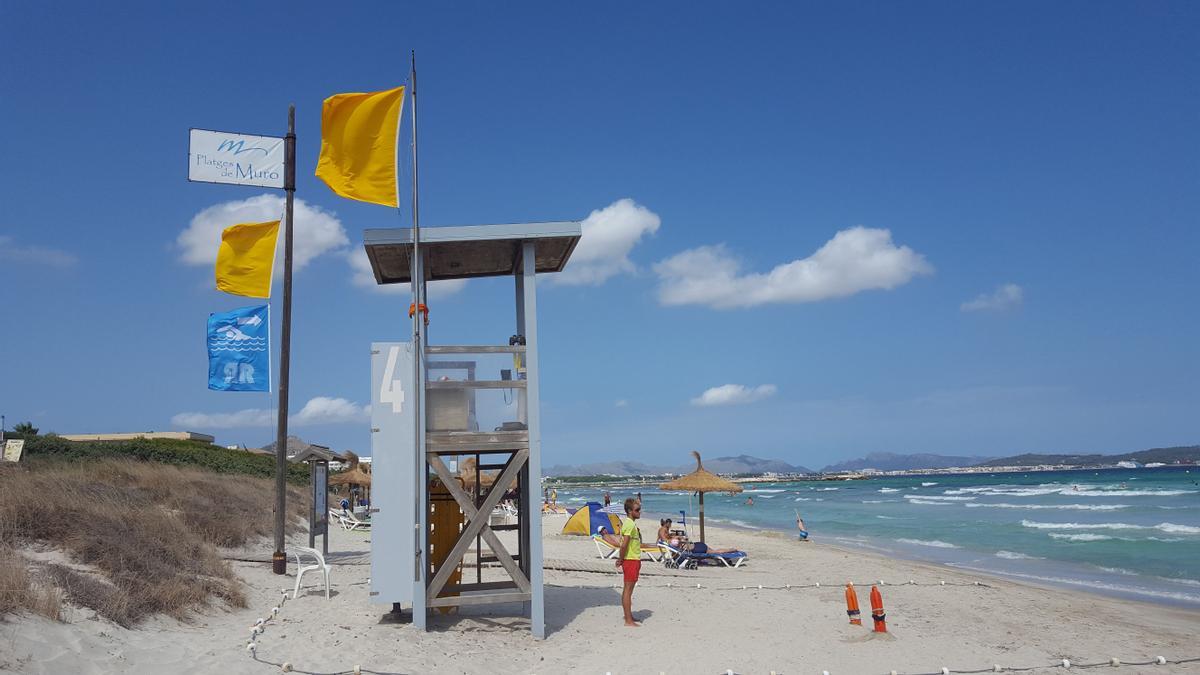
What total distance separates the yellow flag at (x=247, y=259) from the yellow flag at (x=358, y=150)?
3214 millimetres

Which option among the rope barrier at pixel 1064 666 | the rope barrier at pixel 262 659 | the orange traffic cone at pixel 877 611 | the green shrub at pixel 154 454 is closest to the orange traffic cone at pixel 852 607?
the orange traffic cone at pixel 877 611

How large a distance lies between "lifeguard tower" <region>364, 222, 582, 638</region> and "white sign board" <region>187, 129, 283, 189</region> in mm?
3765

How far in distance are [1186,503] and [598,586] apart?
1893 inches

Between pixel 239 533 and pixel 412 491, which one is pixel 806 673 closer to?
pixel 412 491

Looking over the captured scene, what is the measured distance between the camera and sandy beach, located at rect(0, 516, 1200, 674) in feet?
21.3

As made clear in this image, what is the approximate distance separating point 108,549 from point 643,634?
19.1 ft

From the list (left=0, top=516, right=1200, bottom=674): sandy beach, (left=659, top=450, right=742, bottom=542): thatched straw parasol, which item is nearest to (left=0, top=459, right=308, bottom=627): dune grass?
(left=0, top=516, right=1200, bottom=674): sandy beach

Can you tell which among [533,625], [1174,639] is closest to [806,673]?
[533,625]

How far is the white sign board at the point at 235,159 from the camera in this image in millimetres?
11195

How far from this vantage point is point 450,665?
7.27 meters

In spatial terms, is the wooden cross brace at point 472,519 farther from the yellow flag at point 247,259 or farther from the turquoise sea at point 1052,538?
the turquoise sea at point 1052,538

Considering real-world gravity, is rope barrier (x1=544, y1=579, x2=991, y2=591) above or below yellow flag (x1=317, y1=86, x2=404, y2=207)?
below

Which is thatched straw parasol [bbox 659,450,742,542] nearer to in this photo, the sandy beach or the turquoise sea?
the sandy beach

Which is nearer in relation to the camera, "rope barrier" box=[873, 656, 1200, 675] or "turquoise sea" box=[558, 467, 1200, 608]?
"rope barrier" box=[873, 656, 1200, 675]
